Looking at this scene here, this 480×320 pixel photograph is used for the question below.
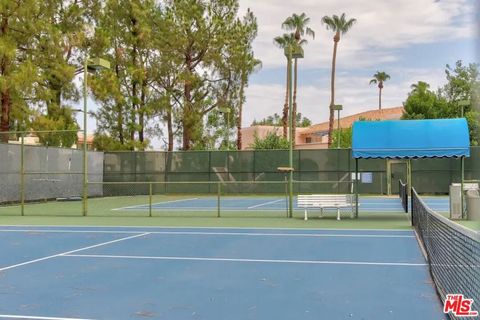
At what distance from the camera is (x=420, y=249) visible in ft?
34.1

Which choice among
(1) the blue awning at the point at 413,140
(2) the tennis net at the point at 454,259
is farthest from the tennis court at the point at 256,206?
(2) the tennis net at the point at 454,259

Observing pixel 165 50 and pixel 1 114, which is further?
pixel 165 50

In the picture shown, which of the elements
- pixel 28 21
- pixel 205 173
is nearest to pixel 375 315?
pixel 28 21

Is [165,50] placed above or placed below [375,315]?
above

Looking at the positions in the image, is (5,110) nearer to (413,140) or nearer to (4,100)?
(4,100)

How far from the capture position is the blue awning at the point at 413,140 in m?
15.9

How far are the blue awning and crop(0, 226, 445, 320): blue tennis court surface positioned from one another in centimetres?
371

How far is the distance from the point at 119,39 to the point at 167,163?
887 centimetres

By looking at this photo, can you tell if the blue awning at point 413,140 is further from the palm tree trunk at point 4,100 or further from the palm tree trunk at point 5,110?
the palm tree trunk at point 5,110

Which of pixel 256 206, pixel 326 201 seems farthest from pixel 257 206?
pixel 326 201

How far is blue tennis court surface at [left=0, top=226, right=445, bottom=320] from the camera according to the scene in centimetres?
614

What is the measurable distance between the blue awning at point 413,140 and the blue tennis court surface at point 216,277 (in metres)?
3.71

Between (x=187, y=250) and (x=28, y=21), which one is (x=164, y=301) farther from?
(x=28, y=21)

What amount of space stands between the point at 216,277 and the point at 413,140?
9979mm
